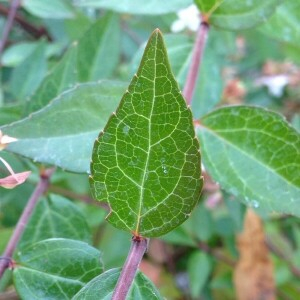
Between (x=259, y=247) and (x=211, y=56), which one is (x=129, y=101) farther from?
(x=259, y=247)

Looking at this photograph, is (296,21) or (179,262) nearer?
(296,21)

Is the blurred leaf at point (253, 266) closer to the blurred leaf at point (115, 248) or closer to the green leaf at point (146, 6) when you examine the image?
the blurred leaf at point (115, 248)

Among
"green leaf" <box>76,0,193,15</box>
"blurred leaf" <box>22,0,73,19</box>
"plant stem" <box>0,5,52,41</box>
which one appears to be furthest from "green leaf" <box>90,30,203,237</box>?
"plant stem" <box>0,5,52,41</box>

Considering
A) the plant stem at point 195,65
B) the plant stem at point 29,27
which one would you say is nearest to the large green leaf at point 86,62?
the plant stem at point 195,65

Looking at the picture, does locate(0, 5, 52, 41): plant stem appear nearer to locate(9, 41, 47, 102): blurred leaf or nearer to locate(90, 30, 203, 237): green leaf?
locate(9, 41, 47, 102): blurred leaf

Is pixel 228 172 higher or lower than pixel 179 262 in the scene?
higher

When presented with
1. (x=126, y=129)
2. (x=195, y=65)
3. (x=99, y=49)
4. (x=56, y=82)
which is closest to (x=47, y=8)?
(x=99, y=49)

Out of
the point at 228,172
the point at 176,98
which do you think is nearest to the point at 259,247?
the point at 228,172
